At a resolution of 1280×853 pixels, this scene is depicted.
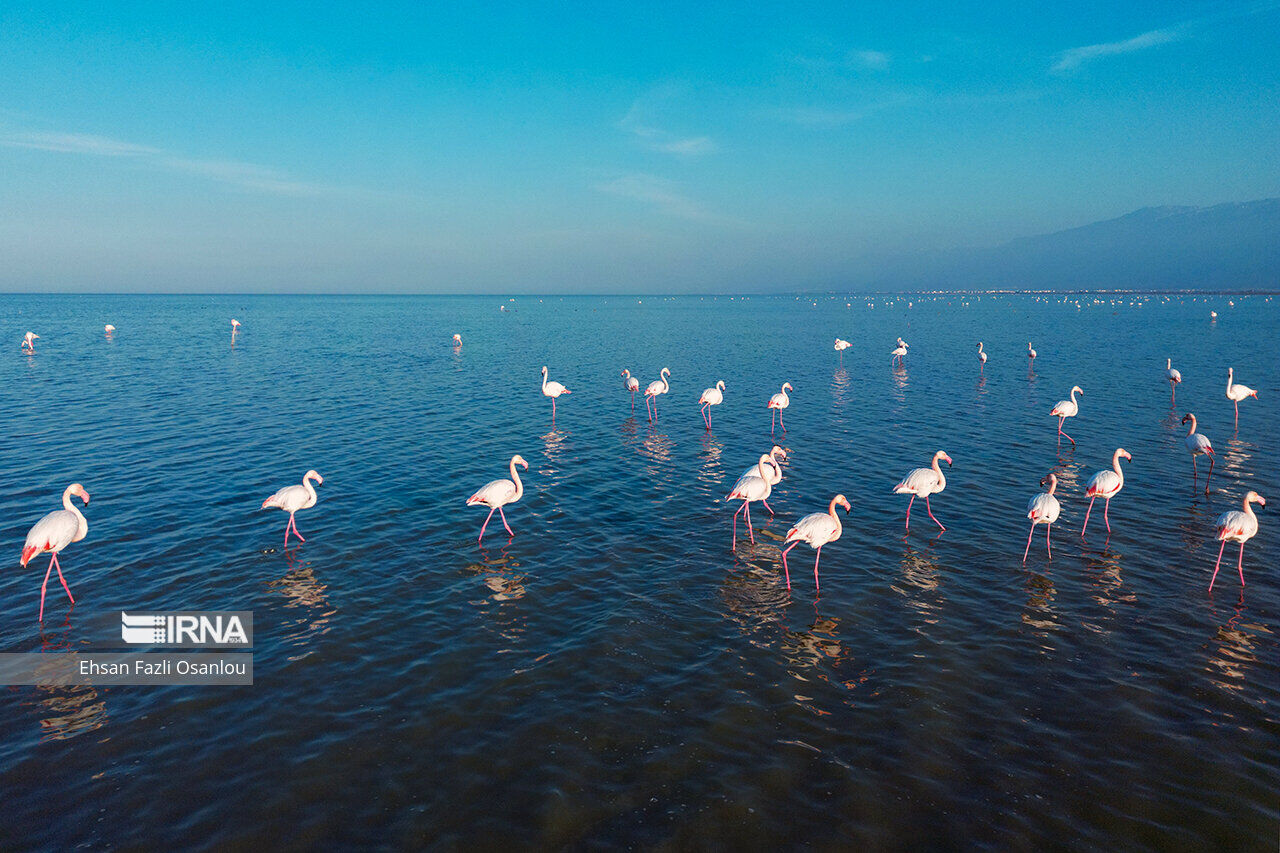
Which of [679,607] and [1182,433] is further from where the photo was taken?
[1182,433]

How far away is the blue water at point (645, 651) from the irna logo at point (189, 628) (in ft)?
1.22

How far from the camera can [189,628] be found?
39.0ft

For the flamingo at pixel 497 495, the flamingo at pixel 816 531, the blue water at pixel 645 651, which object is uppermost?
the flamingo at pixel 497 495

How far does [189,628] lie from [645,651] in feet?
28.1

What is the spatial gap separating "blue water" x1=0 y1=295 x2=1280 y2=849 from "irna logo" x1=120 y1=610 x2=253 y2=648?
372mm

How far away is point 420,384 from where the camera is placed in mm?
40531

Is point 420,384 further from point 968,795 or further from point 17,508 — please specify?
point 968,795

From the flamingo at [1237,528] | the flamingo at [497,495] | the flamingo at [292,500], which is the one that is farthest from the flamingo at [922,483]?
the flamingo at [292,500]

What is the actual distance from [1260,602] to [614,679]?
13.0 metres

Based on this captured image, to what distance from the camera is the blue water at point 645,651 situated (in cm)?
791

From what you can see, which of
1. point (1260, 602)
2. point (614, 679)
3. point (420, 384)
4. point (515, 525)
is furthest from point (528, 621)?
point (420, 384)

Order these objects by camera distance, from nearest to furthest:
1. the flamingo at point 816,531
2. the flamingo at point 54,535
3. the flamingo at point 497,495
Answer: the flamingo at point 54,535, the flamingo at point 816,531, the flamingo at point 497,495

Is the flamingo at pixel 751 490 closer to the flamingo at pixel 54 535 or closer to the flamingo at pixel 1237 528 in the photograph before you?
the flamingo at pixel 1237 528

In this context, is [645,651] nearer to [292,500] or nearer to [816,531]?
Result: [816,531]
